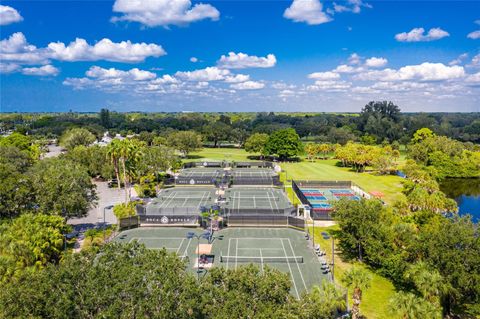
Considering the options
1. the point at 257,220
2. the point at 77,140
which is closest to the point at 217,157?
the point at 77,140

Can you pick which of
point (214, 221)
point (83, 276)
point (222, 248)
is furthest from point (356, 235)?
point (83, 276)

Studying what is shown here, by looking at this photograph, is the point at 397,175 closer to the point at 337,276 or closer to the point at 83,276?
the point at 337,276

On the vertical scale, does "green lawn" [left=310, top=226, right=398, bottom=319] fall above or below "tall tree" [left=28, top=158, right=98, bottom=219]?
below

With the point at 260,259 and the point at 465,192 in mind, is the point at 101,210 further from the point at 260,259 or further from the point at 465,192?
the point at 465,192

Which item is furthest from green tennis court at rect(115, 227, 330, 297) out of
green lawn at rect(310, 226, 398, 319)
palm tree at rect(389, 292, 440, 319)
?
palm tree at rect(389, 292, 440, 319)

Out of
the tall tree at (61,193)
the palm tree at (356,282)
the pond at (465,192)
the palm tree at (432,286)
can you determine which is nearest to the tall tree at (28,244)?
the tall tree at (61,193)

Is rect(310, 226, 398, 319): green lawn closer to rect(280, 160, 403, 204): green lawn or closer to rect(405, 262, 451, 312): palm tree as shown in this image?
rect(405, 262, 451, 312): palm tree

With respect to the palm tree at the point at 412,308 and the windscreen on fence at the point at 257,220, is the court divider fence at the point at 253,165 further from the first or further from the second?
the palm tree at the point at 412,308
